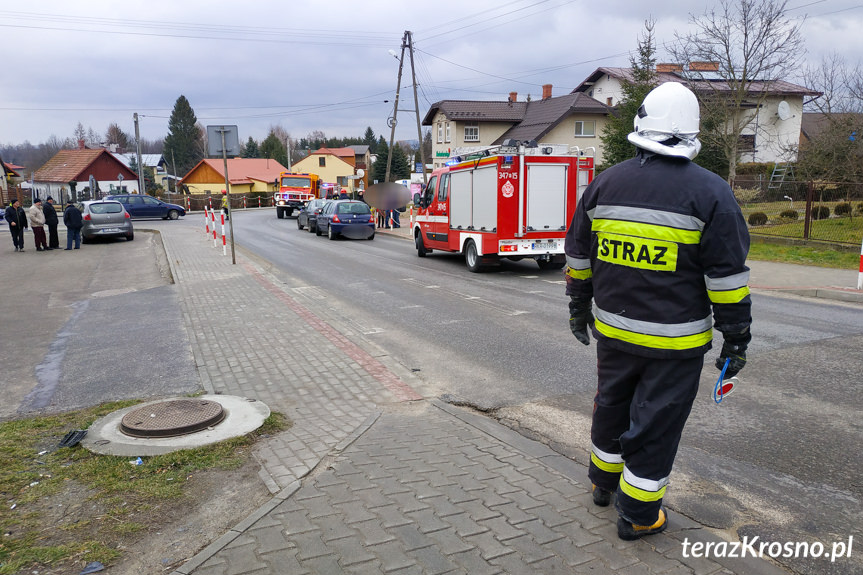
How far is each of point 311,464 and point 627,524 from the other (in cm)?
200

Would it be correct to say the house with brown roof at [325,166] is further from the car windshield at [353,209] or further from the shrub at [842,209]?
the shrub at [842,209]

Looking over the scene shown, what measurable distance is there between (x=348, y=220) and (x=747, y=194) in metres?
15.5

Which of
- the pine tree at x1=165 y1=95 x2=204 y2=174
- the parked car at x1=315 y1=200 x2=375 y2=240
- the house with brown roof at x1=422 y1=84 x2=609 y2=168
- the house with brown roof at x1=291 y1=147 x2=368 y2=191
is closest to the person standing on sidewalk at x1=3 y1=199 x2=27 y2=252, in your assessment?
the parked car at x1=315 y1=200 x2=375 y2=240

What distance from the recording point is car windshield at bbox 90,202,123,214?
22734mm

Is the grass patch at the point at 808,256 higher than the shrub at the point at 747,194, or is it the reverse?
the shrub at the point at 747,194

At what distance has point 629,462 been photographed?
10.0 feet

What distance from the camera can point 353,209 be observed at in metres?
25.4

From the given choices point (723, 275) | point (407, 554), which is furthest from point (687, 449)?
point (407, 554)

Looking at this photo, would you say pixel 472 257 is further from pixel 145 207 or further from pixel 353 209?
pixel 145 207

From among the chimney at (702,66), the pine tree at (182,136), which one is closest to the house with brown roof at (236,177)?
the pine tree at (182,136)

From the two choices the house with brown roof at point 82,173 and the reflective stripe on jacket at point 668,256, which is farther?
the house with brown roof at point 82,173

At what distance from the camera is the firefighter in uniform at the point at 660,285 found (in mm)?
2826

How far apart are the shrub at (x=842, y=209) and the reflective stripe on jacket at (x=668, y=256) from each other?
19.5 meters

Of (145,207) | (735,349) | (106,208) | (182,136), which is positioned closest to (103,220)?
(106,208)
